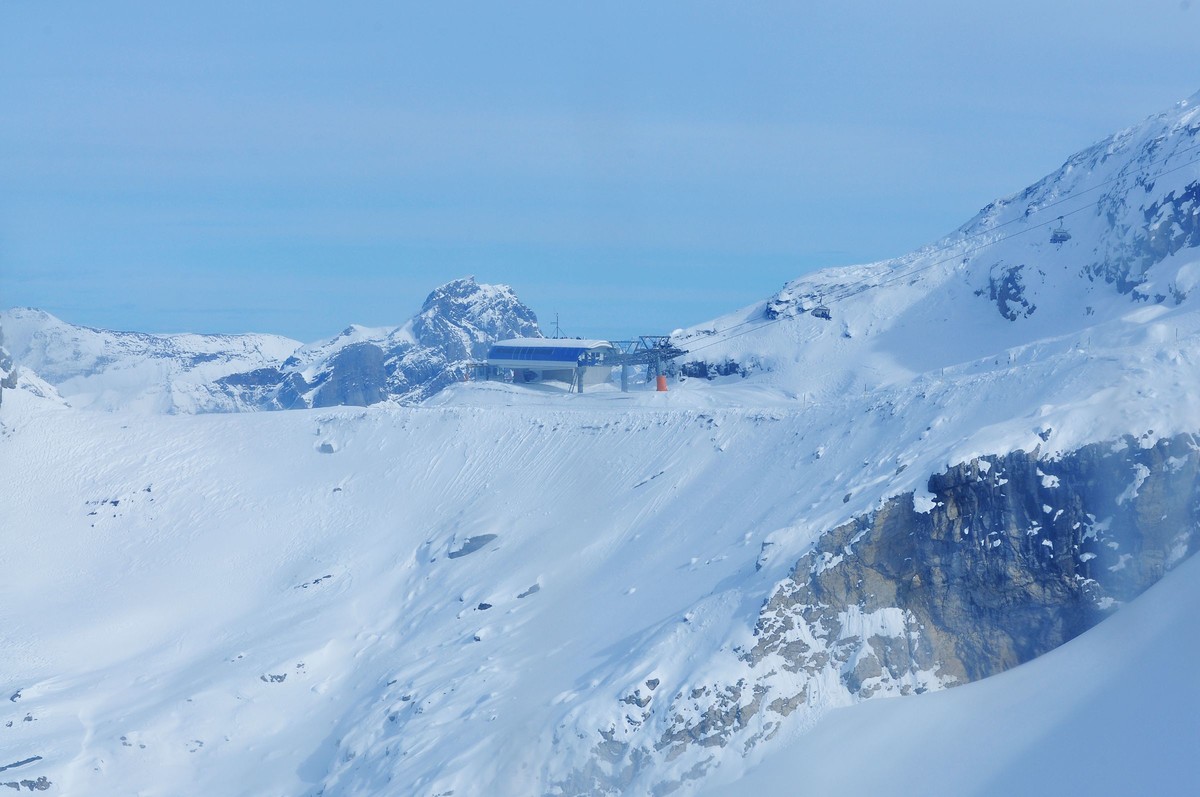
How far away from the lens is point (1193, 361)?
97.2ft

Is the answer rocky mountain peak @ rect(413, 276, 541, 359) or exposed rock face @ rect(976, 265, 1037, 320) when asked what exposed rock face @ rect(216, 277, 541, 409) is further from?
exposed rock face @ rect(976, 265, 1037, 320)

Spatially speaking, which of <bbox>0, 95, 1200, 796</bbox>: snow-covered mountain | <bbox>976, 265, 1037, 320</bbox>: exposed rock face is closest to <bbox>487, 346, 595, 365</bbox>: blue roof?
<bbox>0, 95, 1200, 796</bbox>: snow-covered mountain

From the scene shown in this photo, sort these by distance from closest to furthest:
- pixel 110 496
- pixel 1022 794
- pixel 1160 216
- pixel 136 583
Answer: pixel 1022 794 → pixel 136 583 → pixel 110 496 → pixel 1160 216

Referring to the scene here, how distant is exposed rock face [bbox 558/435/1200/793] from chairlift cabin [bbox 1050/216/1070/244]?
3691cm

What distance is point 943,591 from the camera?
28875 millimetres

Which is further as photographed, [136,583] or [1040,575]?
[136,583]

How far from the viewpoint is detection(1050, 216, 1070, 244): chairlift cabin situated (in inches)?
2446

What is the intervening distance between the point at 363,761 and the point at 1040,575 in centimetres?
1727

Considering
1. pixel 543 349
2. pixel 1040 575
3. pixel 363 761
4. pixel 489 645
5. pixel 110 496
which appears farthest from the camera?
pixel 543 349

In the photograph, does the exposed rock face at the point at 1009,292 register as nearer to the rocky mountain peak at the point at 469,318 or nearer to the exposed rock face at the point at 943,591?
the exposed rock face at the point at 943,591

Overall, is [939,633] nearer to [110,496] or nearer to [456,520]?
[456,520]

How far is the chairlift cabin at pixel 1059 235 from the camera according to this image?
6212 cm

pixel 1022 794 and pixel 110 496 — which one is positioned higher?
pixel 110 496

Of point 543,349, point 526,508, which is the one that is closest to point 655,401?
point 526,508
